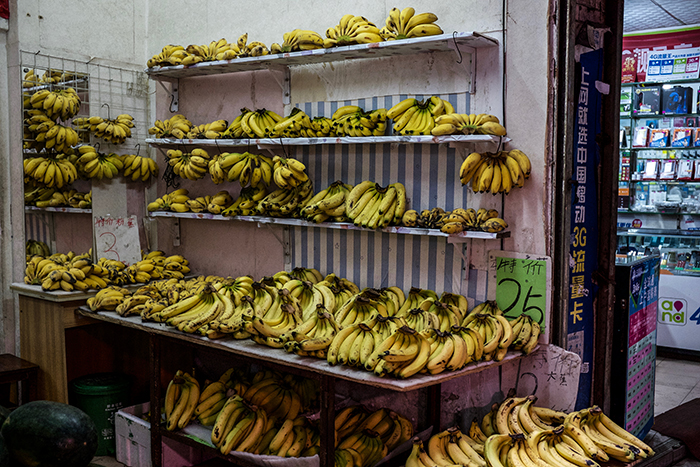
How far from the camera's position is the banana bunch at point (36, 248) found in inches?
Result: 185

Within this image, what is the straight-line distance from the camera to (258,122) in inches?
168

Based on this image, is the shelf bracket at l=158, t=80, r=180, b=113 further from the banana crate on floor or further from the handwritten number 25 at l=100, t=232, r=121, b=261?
the banana crate on floor

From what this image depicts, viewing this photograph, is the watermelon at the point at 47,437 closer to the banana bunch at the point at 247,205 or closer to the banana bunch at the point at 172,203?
the banana bunch at the point at 247,205

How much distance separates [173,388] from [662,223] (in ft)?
18.1

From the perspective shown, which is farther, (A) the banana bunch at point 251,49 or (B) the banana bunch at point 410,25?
(A) the banana bunch at point 251,49

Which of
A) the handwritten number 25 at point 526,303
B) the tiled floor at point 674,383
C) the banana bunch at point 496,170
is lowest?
the tiled floor at point 674,383

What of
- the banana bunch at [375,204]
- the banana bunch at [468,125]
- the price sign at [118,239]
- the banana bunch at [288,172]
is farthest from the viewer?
the price sign at [118,239]

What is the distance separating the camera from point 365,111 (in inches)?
158

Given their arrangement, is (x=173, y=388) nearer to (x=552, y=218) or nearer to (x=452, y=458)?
(x=452, y=458)

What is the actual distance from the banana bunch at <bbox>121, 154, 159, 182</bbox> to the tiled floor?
14.6 ft

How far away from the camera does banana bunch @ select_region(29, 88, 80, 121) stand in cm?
451

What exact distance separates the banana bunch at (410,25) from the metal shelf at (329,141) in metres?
0.59

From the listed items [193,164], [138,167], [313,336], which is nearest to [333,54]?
[193,164]

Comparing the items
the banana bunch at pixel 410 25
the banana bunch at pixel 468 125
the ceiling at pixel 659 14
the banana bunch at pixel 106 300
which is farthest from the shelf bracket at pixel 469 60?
the ceiling at pixel 659 14
